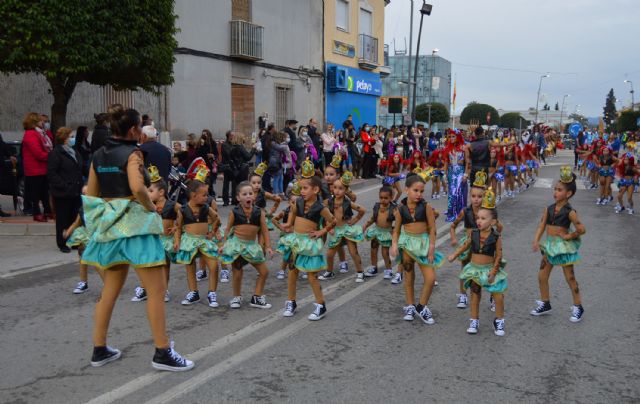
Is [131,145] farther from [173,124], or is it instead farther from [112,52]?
[173,124]

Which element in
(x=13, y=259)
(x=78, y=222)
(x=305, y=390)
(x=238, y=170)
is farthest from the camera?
(x=238, y=170)

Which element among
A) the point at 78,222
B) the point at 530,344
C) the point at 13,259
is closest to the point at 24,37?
the point at 13,259

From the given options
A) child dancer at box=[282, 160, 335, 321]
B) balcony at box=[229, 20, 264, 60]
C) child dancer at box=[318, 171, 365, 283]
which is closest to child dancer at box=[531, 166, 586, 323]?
child dancer at box=[282, 160, 335, 321]

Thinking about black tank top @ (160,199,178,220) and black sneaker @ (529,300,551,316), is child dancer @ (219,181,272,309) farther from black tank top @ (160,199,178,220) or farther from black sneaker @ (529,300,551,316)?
black sneaker @ (529,300,551,316)

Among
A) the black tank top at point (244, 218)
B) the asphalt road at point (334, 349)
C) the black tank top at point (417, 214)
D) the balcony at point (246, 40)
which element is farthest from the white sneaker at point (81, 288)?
the balcony at point (246, 40)

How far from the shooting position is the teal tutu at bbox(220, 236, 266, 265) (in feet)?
22.0

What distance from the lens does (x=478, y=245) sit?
6062mm

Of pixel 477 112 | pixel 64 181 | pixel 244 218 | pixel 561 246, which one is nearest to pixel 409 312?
pixel 561 246

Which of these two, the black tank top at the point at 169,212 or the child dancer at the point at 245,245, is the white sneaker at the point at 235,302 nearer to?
the child dancer at the point at 245,245

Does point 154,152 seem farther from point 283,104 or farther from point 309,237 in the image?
point 283,104

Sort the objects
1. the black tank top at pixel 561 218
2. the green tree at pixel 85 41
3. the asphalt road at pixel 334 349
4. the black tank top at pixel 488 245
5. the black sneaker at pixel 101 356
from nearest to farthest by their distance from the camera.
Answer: the asphalt road at pixel 334 349 < the black sneaker at pixel 101 356 < the black tank top at pixel 488 245 < the black tank top at pixel 561 218 < the green tree at pixel 85 41

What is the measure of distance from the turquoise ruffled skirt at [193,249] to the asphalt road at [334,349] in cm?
50

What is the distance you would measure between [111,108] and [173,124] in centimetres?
1567

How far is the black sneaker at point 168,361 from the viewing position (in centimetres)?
480
